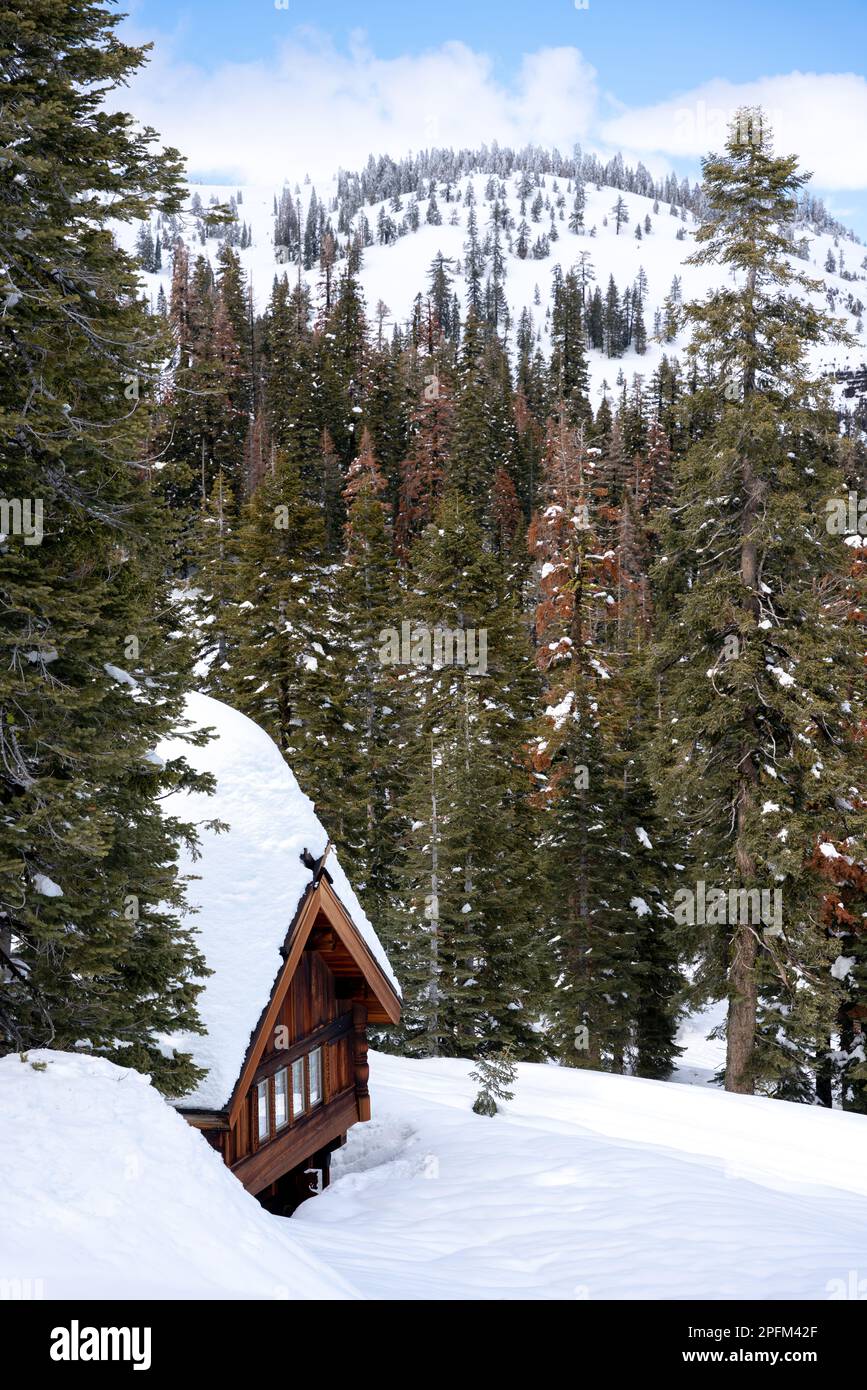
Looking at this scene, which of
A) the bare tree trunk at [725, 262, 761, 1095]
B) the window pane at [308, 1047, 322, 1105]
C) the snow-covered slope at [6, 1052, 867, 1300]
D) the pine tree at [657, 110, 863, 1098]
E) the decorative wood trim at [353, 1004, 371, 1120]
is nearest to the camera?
the snow-covered slope at [6, 1052, 867, 1300]

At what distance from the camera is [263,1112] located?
12.1 meters

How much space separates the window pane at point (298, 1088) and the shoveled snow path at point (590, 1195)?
121 centimetres

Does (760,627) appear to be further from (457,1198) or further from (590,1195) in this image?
(457,1198)

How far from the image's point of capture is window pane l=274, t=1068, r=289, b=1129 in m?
12.5

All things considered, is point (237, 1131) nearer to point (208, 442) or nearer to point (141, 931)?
point (141, 931)

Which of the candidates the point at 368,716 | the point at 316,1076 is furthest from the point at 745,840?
the point at 368,716

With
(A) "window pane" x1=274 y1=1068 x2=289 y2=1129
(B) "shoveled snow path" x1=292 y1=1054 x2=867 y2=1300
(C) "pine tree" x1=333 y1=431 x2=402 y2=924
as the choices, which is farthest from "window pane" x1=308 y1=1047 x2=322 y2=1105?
(C) "pine tree" x1=333 y1=431 x2=402 y2=924

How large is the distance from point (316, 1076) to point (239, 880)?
3.39 m

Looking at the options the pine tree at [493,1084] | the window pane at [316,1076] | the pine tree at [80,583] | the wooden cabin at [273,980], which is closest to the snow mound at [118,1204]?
the pine tree at [80,583]

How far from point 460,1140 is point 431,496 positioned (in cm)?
4331

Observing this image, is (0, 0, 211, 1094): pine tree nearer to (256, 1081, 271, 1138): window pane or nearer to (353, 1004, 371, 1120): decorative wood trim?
(256, 1081, 271, 1138): window pane

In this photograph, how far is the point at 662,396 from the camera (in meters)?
86.1

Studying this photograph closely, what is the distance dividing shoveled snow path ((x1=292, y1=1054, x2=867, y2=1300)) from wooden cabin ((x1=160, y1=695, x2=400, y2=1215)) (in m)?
0.96

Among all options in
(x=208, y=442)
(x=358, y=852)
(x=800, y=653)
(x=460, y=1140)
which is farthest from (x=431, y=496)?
(x=460, y=1140)
